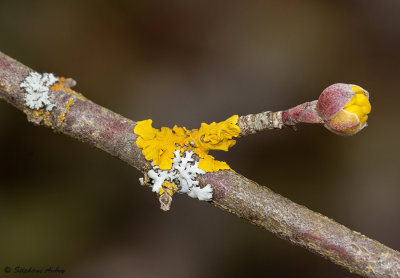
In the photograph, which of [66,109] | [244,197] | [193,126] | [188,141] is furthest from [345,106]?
[193,126]

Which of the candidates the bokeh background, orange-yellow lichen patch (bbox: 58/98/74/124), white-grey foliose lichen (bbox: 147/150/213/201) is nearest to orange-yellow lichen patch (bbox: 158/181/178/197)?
white-grey foliose lichen (bbox: 147/150/213/201)

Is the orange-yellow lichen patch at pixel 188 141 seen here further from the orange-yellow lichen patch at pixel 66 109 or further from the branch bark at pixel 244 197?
the orange-yellow lichen patch at pixel 66 109

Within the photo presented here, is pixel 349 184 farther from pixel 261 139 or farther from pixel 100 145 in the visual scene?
pixel 100 145

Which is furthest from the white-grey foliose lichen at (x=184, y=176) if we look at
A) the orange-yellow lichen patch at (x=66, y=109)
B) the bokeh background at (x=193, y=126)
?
the bokeh background at (x=193, y=126)

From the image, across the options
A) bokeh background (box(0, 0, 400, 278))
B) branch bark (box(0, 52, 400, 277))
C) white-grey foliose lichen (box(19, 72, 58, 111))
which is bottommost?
branch bark (box(0, 52, 400, 277))

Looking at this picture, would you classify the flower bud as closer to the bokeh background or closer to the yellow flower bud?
the yellow flower bud

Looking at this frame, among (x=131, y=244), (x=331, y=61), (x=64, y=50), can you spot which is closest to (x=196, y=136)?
(x=131, y=244)
